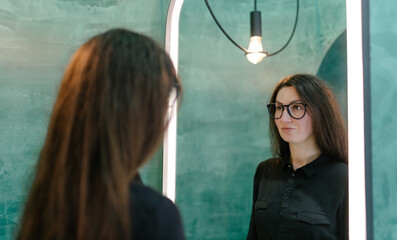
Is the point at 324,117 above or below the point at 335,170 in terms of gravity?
above

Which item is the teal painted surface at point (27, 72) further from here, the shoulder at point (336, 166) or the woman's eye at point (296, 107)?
the shoulder at point (336, 166)

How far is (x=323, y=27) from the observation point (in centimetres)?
147

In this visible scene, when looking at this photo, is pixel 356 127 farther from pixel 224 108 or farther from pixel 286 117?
pixel 224 108

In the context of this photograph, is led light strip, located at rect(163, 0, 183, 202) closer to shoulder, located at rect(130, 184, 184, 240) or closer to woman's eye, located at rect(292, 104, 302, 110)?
woman's eye, located at rect(292, 104, 302, 110)

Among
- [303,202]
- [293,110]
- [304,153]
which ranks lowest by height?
[303,202]

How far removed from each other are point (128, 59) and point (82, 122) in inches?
3.7

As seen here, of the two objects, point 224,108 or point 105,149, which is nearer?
point 105,149

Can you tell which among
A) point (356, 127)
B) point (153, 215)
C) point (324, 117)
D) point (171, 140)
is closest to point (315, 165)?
point (324, 117)

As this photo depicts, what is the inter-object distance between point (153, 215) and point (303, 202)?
0.67 m

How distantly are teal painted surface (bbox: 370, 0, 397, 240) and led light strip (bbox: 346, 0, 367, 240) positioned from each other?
0.02m

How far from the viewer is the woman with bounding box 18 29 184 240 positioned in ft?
1.48

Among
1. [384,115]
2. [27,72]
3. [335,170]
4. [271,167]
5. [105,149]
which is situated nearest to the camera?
[105,149]

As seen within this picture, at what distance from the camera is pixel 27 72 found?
4.42 feet

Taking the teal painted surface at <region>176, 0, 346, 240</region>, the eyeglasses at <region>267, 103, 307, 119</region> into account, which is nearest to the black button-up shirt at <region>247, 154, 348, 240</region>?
the eyeglasses at <region>267, 103, 307, 119</region>
